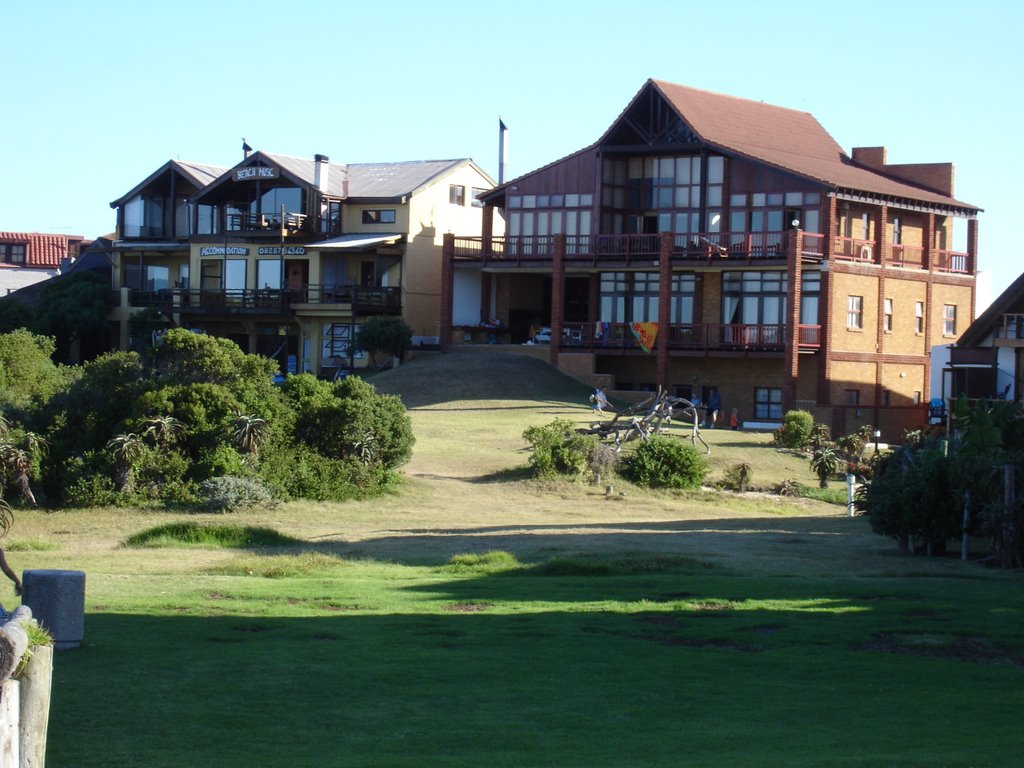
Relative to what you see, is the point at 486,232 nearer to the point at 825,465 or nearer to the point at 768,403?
the point at 768,403

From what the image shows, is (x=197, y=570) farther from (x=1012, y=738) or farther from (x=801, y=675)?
(x=1012, y=738)

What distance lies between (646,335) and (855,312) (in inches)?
313

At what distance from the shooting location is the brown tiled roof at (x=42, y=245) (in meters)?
99.2

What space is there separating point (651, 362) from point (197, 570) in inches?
1474

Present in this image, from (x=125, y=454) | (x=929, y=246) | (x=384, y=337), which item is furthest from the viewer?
(x=384, y=337)

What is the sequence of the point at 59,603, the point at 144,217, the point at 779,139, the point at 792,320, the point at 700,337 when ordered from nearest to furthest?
the point at 59,603 < the point at 792,320 < the point at 700,337 < the point at 779,139 < the point at 144,217

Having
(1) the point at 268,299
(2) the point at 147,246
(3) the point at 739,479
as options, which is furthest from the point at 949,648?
(2) the point at 147,246

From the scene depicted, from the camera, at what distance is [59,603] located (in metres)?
13.1

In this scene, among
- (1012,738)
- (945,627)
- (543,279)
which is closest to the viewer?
(1012,738)

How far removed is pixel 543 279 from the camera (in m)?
64.6

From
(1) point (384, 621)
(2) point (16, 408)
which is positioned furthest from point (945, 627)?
(2) point (16, 408)

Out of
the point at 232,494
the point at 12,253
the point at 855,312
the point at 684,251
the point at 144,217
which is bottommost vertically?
the point at 232,494

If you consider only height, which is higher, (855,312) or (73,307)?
(855,312)

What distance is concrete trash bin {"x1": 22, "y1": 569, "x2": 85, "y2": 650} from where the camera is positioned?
13111 mm
